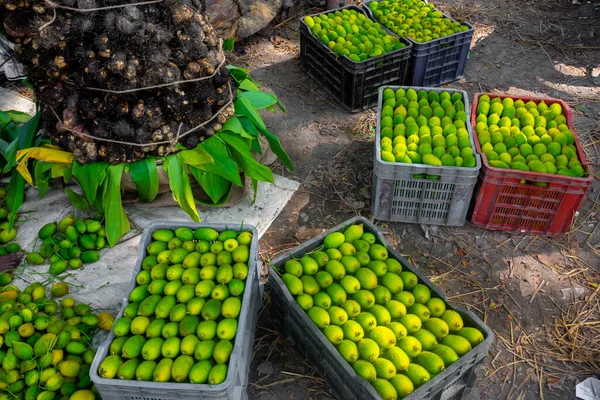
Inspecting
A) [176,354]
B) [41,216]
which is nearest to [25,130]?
[41,216]

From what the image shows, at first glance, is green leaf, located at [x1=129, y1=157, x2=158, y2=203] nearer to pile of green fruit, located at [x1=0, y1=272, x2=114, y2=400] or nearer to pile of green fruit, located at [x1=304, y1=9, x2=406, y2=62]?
pile of green fruit, located at [x1=0, y1=272, x2=114, y2=400]

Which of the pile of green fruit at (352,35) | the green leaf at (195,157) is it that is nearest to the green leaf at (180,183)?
the green leaf at (195,157)

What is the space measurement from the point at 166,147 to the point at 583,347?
3344mm

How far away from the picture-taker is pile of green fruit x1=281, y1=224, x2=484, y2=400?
8.05 ft

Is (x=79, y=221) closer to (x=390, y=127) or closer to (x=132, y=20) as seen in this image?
(x=132, y=20)

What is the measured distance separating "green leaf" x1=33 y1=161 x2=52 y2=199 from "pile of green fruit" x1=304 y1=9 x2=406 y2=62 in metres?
3.04

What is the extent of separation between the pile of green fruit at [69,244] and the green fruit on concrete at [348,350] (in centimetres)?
212

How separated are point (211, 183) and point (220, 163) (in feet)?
0.63

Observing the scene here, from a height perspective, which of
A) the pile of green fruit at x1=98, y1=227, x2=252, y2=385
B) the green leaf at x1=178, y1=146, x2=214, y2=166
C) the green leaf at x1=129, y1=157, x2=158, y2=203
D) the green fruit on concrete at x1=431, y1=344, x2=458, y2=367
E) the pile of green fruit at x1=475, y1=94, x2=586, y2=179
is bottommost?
the green leaf at x1=129, y1=157, x2=158, y2=203

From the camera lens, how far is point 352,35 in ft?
17.4

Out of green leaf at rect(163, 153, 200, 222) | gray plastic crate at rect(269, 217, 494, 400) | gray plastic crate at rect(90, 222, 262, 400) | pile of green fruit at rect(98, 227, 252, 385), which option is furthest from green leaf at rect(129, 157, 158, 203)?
gray plastic crate at rect(269, 217, 494, 400)

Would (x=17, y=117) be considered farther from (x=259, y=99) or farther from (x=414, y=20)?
(x=414, y=20)

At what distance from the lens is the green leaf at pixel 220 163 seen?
3.82 metres

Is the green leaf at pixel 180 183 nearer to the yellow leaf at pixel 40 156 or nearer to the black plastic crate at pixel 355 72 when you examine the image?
the yellow leaf at pixel 40 156
